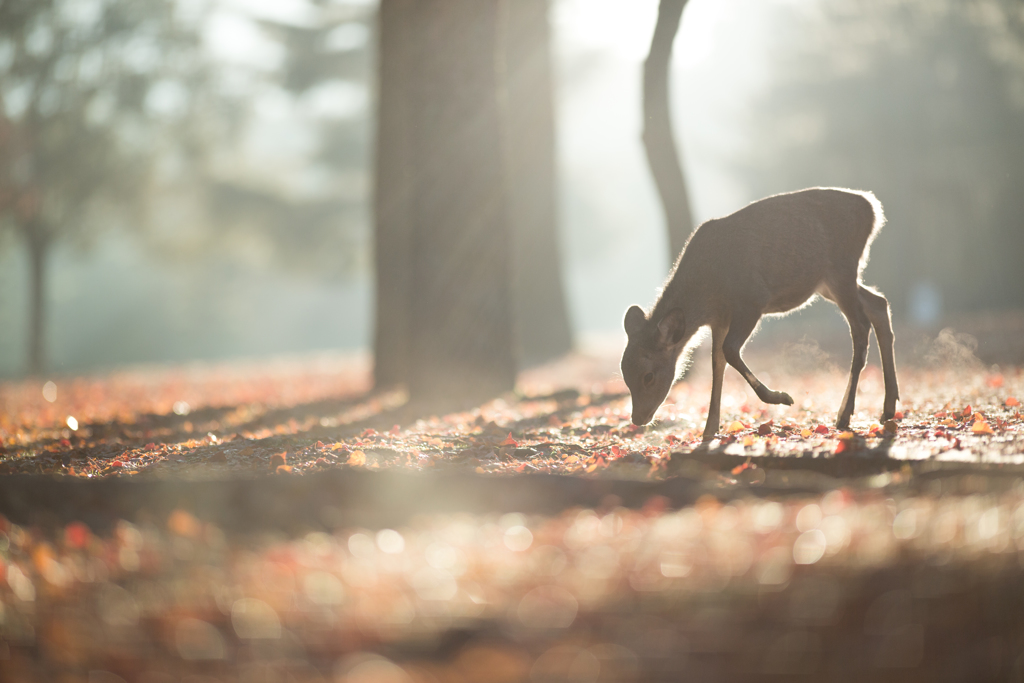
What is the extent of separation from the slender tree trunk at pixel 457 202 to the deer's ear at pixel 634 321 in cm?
385

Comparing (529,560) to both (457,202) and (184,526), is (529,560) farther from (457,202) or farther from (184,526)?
(457,202)

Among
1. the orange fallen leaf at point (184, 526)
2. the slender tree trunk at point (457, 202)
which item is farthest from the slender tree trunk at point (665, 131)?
the orange fallen leaf at point (184, 526)

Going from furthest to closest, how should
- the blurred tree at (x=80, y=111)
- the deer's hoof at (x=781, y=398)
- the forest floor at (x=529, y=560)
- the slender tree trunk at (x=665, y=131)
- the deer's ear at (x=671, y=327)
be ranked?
the blurred tree at (x=80, y=111)
the slender tree trunk at (x=665, y=131)
the deer's ear at (x=671, y=327)
the deer's hoof at (x=781, y=398)
the forest floor at (x=529, y=560)

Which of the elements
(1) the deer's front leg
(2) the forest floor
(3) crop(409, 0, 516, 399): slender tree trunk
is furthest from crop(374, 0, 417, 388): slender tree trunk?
(1) the deer's front leg

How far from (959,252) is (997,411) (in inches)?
864

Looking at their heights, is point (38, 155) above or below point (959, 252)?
above

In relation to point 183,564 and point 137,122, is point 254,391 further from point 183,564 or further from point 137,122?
point 137,122

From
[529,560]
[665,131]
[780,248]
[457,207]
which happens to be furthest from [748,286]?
[665,131]

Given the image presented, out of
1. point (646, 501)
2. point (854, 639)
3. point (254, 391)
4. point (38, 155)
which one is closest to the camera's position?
point (854, 639)

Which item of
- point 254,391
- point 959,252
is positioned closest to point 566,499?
point 254,391

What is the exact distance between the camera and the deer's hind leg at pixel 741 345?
626 cm

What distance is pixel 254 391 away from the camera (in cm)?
1488

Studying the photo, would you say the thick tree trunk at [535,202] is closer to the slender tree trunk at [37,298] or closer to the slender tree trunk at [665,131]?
the slender tree trunk at [665,131]

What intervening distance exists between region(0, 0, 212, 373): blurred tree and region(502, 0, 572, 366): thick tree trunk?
11.7 m
